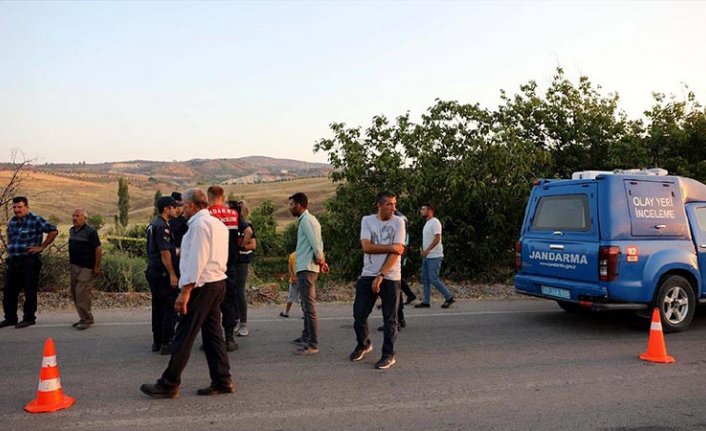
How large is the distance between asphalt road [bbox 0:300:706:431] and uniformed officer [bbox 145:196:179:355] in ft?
0.90

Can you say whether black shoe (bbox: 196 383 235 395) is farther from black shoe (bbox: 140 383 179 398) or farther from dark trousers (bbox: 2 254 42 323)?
dark trousers (bbox: 2 254 42 323)

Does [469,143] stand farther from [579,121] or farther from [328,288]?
[328,288]

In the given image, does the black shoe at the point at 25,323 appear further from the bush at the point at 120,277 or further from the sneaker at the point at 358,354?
the sneaker at the point at 358,354

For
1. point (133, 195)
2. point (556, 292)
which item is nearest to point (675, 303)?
point (556, 292)

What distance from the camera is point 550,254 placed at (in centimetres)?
785

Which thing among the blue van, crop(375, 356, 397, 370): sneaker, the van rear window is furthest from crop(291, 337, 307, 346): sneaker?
A: the van rear window

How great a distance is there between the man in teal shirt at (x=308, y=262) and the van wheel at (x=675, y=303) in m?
4.37

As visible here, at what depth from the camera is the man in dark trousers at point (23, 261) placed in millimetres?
7615

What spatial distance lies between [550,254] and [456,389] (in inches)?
131

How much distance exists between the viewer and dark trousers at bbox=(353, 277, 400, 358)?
5969 millimetres

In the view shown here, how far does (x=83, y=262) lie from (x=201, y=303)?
3583 mm

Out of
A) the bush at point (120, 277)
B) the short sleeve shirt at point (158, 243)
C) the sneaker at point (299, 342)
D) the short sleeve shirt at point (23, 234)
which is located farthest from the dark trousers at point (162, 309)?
the bush at point (120, 277)

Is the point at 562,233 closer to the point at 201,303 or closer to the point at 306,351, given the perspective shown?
the point at 306,351

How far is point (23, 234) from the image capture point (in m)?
7.74
